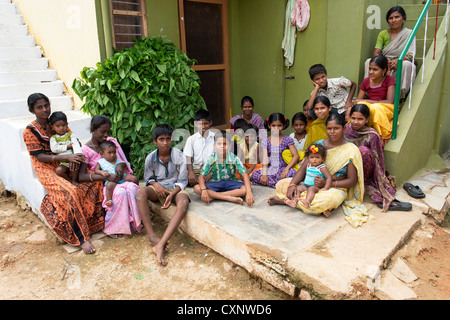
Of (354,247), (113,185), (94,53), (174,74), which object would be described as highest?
(94,53)

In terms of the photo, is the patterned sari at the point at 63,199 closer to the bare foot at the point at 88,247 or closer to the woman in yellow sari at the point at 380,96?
the bare foot at the point at 88,247

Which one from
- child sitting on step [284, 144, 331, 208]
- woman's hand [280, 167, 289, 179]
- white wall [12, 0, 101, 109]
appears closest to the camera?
child sitting on step [284, 144, 331, 208]

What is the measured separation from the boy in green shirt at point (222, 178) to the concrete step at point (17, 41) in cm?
421

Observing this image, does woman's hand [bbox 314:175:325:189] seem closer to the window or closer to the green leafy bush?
the green leafy bush

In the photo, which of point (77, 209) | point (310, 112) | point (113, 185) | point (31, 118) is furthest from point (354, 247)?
point (31, 118)

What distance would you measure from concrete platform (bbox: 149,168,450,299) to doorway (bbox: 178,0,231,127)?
9.20ft

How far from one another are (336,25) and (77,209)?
13.6ft

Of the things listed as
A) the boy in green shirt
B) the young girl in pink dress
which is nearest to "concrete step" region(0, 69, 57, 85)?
the young girl in pink dress

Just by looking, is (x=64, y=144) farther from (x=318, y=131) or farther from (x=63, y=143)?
(x=318, y=131)

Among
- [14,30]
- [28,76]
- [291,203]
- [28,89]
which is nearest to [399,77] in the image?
[291,203]

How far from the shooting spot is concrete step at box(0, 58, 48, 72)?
5.15 metres

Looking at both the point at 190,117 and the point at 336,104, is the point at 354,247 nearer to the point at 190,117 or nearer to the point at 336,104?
the point at 336,104

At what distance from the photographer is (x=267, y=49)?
5746 mm
